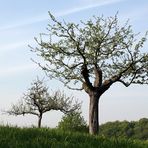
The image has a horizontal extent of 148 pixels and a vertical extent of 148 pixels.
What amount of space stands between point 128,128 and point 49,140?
9607 centimetres

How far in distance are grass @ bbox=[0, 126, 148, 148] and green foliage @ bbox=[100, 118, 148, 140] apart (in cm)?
8906

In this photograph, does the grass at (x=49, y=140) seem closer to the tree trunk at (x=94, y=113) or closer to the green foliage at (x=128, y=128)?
the tree trunk at (x=94, y=113)

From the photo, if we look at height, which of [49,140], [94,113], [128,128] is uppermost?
[128,128]

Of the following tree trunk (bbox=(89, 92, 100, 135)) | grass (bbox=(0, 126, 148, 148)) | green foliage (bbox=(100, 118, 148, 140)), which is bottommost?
grass (bbox=(0, 126, 148, 148))

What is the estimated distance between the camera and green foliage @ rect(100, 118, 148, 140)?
104 metres

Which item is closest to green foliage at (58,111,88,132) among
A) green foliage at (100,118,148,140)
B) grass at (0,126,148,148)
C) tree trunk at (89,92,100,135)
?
tree trunk at (89,92,100,135)

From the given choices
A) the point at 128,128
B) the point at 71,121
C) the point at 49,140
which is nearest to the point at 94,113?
the point at 49,140

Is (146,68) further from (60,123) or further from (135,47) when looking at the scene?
(60,123)

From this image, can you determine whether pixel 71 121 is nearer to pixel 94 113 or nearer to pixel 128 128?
pixel 94 113

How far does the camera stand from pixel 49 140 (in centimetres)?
1345

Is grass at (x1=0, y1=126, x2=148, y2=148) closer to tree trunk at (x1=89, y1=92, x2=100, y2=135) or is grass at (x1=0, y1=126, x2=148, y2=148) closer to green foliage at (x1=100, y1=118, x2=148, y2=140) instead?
tree trunk at (x1=89, y1=92, x2=100, y2=135)

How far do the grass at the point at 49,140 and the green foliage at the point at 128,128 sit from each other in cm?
8906

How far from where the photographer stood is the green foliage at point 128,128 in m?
104

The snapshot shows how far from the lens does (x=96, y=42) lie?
1304 inches
